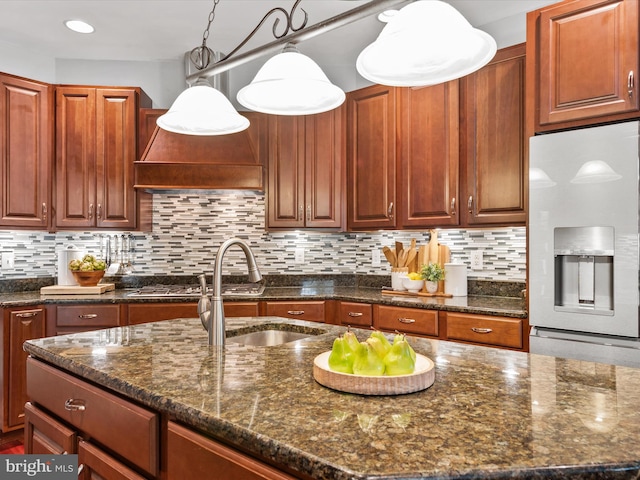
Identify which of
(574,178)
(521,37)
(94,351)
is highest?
(521,37)

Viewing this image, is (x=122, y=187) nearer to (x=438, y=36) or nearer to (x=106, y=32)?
Result: (x=106, y=32)

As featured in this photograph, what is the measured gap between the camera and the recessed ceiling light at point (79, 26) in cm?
328

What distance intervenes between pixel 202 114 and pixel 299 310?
6.44ft

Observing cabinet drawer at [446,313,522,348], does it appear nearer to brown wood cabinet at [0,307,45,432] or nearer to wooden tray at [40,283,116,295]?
wooden tray at [40,283,116,295]

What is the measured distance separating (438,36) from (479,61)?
0.15m

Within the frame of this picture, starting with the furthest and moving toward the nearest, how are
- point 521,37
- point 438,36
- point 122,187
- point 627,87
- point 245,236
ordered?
point 245,236 → point 122,187 → point 521,37 → point 627,87 → point 438,36

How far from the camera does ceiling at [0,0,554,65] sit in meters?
3.06

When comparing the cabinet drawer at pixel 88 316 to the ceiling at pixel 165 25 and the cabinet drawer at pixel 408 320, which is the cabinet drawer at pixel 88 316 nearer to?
the cabinet drawer at pixel 408 320

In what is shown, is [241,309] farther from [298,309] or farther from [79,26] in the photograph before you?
[79,26]

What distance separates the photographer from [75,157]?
3.63m

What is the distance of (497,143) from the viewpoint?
2984 mm

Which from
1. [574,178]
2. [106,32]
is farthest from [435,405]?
[106,32]

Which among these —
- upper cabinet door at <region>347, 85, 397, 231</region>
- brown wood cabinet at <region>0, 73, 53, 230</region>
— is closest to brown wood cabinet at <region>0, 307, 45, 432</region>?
brown wood cabinet at <region>0, 73, 53, 230</region>

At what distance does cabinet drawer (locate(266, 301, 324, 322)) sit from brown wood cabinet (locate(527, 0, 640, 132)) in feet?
6.04
